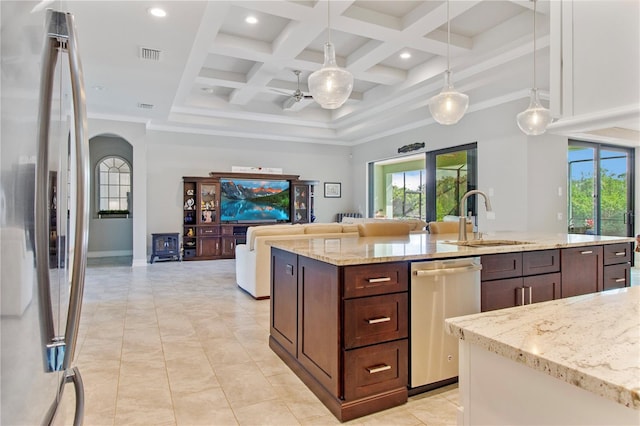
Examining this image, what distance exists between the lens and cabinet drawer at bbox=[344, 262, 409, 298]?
209 cm

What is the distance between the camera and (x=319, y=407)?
2.22 metres

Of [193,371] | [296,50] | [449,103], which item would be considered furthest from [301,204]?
[193,371]

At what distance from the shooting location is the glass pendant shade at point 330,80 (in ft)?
10.5

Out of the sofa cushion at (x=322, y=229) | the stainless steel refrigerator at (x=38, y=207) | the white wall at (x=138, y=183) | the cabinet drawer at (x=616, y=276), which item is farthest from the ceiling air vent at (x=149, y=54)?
the cabinet drawer at (x=616, y=276)

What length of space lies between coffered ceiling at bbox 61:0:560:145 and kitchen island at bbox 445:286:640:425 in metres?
3.46

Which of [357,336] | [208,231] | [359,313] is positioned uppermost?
[208,231]

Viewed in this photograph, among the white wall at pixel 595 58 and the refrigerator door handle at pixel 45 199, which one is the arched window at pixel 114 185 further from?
the white wall at pixel 595 58

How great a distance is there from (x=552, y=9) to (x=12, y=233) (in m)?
1.31

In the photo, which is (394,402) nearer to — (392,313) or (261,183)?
(392,313)

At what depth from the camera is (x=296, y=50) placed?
187 inches

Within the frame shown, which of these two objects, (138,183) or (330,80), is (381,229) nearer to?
(330,80)

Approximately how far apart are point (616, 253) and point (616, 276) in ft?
0.65

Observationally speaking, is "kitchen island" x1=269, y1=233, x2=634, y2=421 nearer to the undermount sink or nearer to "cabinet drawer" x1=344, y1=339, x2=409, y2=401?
"cabinet drawer" x1=344, y1=339, x2=409, y2=401

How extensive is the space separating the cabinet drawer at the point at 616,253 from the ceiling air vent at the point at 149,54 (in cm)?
477
